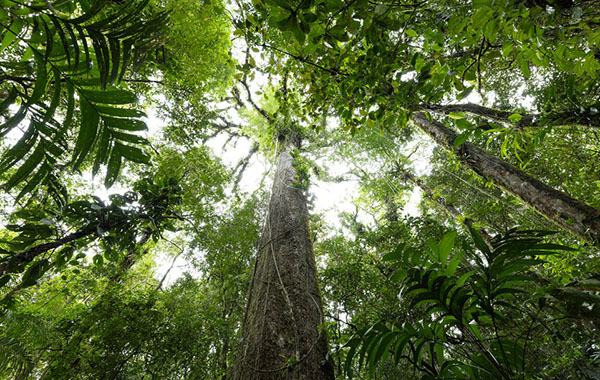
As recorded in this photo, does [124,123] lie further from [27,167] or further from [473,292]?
[473,292]

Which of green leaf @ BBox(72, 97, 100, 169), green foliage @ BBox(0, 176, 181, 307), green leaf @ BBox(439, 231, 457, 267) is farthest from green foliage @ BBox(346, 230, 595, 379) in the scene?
green foliage @ BBox(0, 176, 181, 307)

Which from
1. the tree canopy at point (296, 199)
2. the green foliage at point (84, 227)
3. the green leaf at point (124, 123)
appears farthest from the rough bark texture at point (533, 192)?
the green foliage at point (84, 227)

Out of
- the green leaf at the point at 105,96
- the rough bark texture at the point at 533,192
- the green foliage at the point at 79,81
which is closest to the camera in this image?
the green foliage at the point at 79,81

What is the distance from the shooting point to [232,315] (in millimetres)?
2807

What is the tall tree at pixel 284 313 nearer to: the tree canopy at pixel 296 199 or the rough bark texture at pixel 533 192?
the tree canopy at pixel 296 199

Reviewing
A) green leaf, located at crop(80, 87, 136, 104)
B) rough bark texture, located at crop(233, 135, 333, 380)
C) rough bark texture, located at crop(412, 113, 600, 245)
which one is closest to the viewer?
green leaf, located at crop(80, 87, 136, 104)

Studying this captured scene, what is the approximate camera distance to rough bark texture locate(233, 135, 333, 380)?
1340mm

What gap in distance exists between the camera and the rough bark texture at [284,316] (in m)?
1.34

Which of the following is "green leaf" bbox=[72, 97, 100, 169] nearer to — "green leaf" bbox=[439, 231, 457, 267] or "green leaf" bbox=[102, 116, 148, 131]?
"green leaf" bbox=[102, 116, 148, 131]

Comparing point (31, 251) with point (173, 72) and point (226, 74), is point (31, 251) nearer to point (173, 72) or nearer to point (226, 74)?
point (173, 72)

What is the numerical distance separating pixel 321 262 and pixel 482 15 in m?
5.09

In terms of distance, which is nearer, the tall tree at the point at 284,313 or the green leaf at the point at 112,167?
the green leaf at the point at 112,167

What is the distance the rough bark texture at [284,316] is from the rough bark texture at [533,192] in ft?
5.51

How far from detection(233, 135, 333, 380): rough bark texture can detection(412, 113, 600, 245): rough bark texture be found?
1681mm
